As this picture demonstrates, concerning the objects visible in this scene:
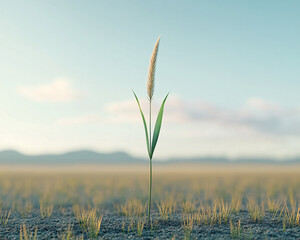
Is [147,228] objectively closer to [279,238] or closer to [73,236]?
[73,236]

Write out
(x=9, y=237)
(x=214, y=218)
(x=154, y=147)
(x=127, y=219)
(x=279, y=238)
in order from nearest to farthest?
1. (x=279, y=238)
2. (x=9, y=237)
3. (x=154, y=147)
4. (x=214, y=218)
5. (x=127, y=219)

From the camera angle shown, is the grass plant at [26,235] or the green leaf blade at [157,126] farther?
the green leaf blade at [157,126]

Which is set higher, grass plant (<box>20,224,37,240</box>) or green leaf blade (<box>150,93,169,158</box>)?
green leaf blade (<box>150,93,169,158</box>)

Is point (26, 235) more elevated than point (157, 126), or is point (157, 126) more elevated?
point (157, 126)

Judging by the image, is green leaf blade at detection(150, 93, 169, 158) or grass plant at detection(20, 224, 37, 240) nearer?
grass plant at detection(20, 224, 37, 240)

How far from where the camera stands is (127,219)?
21.0 feet

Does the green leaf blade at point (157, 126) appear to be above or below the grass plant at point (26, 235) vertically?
above

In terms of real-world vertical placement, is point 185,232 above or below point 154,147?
below

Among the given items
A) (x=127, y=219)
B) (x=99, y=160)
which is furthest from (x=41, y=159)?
(x=127, y=219)

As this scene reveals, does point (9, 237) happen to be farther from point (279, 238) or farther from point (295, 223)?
point (295, 223)

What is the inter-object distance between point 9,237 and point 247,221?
156 inches

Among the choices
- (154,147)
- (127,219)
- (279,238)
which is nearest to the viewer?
(279,238)

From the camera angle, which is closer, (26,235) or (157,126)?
(26,235)

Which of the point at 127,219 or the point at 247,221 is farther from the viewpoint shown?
the point at 127,219
